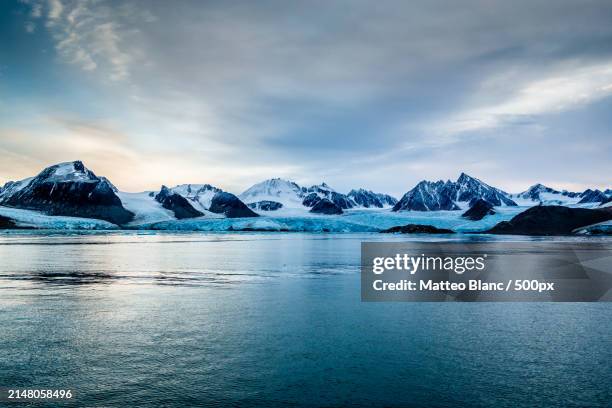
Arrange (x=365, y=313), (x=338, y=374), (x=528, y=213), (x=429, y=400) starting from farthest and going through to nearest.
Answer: (x=528, y=213), (x=365, y=313), (x=338, y=374), (x=429, y=400)

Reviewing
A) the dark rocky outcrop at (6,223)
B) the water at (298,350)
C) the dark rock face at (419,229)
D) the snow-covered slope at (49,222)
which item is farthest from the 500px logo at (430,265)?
the dark rocky outcrop at (6,223)

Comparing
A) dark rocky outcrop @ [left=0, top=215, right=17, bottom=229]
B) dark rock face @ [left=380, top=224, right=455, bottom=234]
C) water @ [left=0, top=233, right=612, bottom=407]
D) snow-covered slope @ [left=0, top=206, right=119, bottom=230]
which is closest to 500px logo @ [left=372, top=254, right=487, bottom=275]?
water @ [left=0, top=233, right=612, bottom=407]

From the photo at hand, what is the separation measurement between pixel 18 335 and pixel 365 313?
991cm

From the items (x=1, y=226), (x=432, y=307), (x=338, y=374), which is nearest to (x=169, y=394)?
(x=338, y=374)

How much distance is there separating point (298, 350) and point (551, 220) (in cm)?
18737

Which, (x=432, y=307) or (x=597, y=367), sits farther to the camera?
(x=432, y=307)

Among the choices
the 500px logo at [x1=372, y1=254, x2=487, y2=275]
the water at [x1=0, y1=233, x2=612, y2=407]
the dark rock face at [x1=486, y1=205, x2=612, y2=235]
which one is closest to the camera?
the water at [x1=0, y1=233, x2=612, y2=407]

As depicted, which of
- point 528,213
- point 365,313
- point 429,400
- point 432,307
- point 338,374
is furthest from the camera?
point 528,213

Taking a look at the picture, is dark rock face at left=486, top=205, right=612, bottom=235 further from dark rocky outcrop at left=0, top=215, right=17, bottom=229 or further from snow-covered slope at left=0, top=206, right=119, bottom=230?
dark rocky outcrop at left=0, top=215, right=17, bottom=229

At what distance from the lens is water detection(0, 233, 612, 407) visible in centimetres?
803

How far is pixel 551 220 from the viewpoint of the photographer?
174375mm

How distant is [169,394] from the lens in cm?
787

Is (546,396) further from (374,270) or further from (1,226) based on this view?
(1,226)

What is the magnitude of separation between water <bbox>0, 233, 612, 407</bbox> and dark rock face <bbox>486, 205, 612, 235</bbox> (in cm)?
15328
